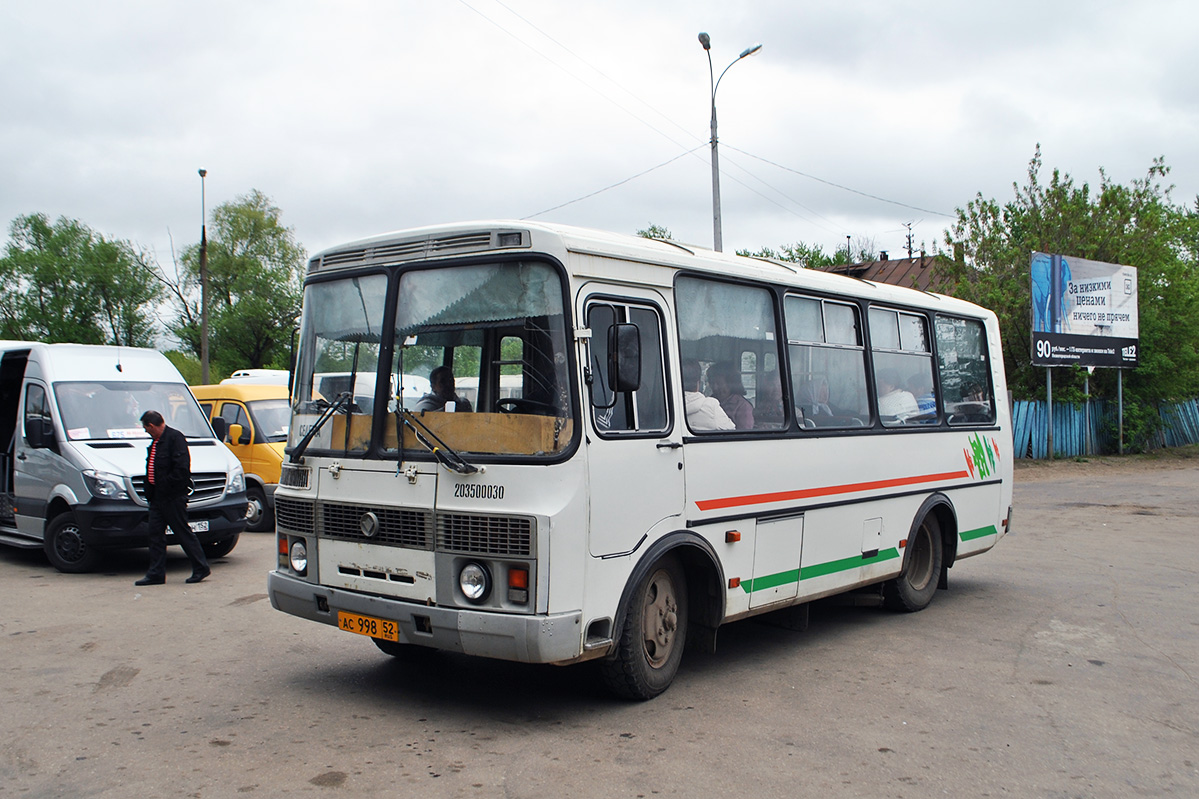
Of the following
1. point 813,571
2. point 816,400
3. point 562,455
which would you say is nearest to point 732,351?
point 816,400

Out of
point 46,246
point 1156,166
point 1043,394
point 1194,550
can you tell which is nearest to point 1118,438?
point 1043,394

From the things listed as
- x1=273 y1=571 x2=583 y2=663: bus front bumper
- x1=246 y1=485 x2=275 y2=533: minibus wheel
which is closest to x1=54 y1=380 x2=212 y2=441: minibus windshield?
x1=246 y1=485 x2=275 y2=533: minibus wheel

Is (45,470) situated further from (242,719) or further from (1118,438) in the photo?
(1118,438)

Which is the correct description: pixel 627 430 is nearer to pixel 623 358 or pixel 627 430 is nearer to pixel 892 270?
pixel 623 358

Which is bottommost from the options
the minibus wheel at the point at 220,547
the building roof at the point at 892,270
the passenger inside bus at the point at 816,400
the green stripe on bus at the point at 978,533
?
the minibus wheel at the point at 220,547

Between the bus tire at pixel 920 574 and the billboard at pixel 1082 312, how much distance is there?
18.7 m

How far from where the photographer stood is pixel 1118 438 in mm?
29609

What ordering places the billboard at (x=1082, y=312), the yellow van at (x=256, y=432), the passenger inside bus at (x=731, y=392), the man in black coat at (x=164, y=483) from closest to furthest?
the passenger inside bus at (x=731, y=392)
the man in black coat at (x=164, y=483)
the yellow van at (x=256, y=432)
the billboard at (x=1082, y=312)

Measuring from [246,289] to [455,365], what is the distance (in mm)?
55002

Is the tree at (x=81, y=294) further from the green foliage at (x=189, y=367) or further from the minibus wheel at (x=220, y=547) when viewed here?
the minibus wheel at (x=220, y=547)

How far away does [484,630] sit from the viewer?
17.3 ft

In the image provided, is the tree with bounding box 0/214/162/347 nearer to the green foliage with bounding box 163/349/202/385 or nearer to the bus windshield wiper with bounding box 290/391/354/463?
the green foliage with bounding box 163/349/202/385

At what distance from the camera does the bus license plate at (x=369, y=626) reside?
18.5ft

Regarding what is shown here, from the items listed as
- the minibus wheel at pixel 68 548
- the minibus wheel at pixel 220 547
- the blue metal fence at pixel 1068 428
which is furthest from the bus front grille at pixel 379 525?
the blue metal fence at pixel 1068 428
